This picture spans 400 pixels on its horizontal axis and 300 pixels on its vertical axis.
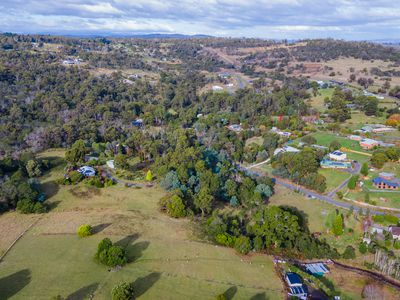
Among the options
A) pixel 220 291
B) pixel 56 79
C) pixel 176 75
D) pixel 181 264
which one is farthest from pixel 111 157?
pixel 176 75

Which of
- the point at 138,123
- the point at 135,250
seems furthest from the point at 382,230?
the point at 138,123

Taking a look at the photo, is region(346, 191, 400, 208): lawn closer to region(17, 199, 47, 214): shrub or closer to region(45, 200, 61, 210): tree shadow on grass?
region(45, 200, 61, 210): tree shadow on grass

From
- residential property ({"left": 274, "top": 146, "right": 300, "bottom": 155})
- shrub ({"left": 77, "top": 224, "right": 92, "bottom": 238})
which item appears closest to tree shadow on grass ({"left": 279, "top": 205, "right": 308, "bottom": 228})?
residential property ({"left": 274, "top": 146, "right": 300, "bottom": 155})

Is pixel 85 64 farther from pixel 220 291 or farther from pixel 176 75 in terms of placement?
pixel 220 291

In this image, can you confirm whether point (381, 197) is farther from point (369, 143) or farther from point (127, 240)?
point (127, 240)

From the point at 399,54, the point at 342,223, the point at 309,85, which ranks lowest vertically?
the point at 342,223
